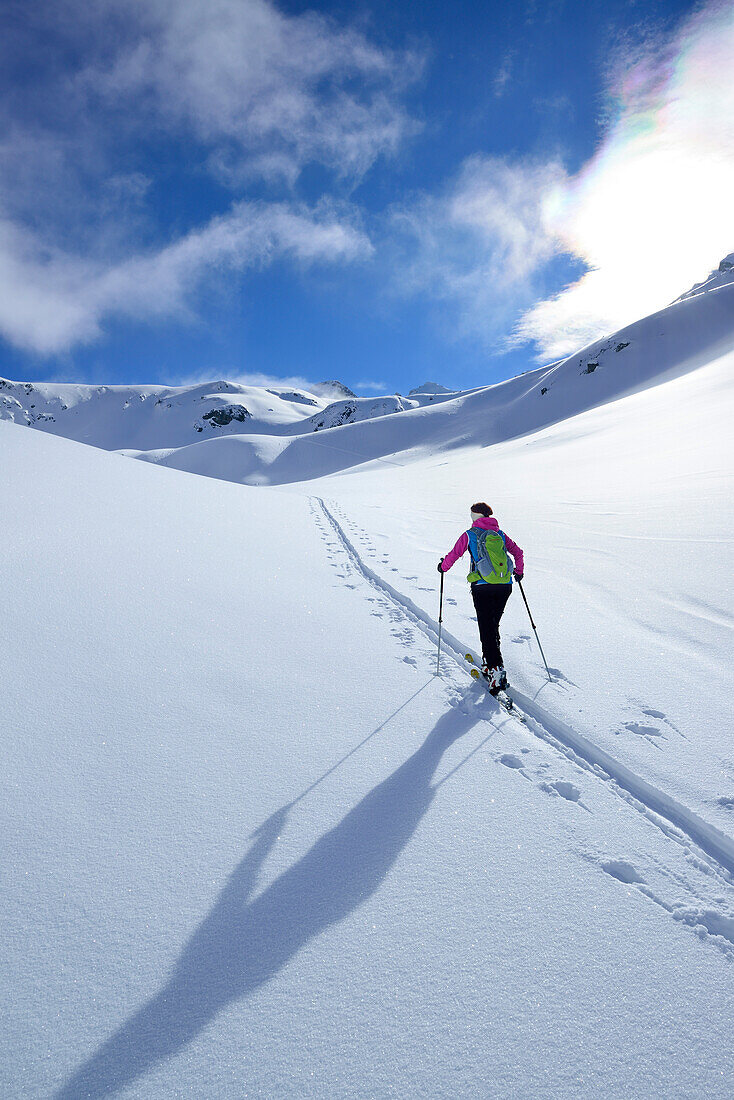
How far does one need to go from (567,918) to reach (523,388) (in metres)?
106

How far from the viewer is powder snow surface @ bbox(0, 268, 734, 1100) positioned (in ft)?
6.46

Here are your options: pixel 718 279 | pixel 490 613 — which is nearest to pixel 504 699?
pixel 490 613

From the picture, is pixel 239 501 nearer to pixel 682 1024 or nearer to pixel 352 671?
pixel 352 671

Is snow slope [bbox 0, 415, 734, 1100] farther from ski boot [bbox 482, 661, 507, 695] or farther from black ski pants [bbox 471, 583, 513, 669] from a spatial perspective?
black ski pants [bbox 471, 583, 513, 669]

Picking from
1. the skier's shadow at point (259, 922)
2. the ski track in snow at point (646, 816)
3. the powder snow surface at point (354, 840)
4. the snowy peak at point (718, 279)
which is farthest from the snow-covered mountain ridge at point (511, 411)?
the skier's shadow at point (259, 922)

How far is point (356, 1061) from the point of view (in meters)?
1.92

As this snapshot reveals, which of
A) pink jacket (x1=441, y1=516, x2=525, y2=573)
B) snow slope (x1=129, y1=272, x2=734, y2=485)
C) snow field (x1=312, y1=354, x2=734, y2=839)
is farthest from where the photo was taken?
snow slope (x1=129, y1=272, x2=734, y2=485)

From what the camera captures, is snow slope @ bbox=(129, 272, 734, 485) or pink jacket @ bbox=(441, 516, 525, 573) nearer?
pink jacket @ bbox=(441, 516, 525, 573)

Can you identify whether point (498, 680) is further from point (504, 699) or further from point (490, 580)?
point (490, 580)

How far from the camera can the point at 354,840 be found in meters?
3.01

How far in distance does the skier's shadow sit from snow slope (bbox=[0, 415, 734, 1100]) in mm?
11

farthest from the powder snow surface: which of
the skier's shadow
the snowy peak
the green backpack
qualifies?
the snowy peak

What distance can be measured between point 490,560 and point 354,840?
3112mm

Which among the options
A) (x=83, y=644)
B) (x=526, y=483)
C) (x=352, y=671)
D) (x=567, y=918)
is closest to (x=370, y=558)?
(x=352, y=671)
